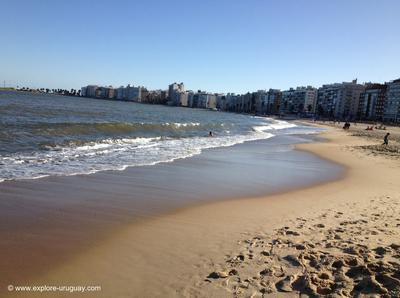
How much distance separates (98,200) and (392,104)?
149m

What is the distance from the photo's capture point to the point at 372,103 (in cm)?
15925

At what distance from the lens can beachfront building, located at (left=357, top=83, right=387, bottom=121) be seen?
6093 inches

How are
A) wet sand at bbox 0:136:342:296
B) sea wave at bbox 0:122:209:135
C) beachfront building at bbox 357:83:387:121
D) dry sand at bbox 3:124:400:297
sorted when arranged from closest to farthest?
dry sand at bbox 3:124:400:297 → wet sand at bbox 0:136:342:296 → sea wave at bbox 0:122:209:135 → beachfront building at bbox 357:83:387:121

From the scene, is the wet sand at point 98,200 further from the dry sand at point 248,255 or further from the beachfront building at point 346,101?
the beachfront building at point 346,101

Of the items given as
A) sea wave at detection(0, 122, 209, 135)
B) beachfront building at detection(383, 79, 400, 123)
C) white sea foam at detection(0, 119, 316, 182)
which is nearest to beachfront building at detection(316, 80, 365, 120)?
beachfront building at detection(383, 79, 400, 123)

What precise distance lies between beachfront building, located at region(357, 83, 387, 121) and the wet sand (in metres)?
149

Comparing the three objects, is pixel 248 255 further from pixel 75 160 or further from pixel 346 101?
Answer: pixel 346 101

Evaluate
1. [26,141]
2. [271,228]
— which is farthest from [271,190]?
[26,141]

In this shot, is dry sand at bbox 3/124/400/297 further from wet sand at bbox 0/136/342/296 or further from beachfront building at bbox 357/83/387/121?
beachfront building at bbox 357/83/387/121

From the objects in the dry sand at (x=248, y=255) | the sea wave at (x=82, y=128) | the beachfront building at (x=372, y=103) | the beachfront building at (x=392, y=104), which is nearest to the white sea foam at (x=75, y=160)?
the sea wave at (x=82, y=128)

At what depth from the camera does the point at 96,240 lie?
22.0 feet

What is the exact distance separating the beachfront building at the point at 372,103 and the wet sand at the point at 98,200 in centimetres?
14905

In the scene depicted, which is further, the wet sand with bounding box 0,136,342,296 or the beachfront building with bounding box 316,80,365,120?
the beachfront building with bounding box 316,80,365,120

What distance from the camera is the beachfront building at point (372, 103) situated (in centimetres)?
15475
